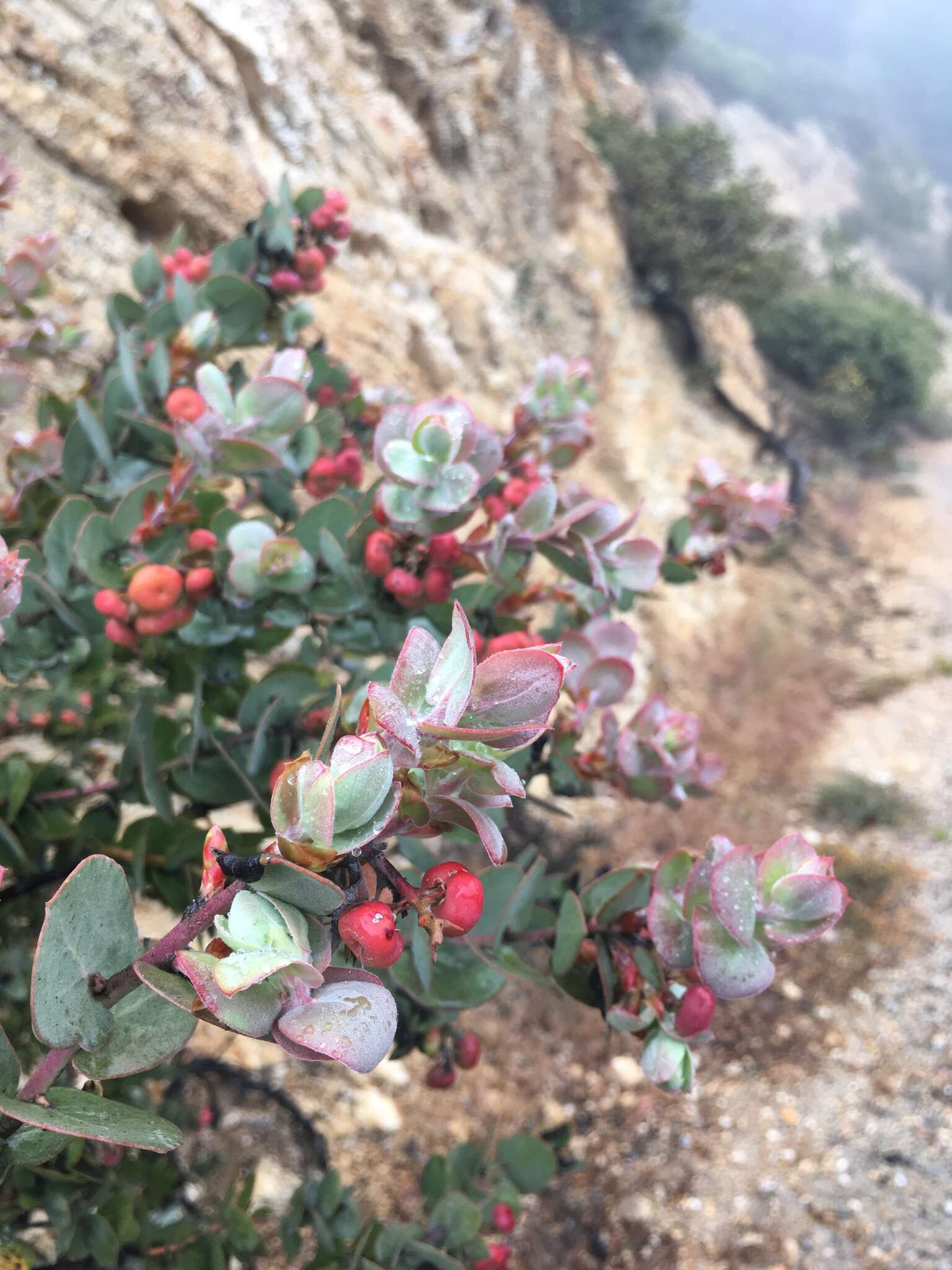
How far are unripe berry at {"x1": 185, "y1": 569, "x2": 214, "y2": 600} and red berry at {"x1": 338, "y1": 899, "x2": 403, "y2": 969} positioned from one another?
41 cm

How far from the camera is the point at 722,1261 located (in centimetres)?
157

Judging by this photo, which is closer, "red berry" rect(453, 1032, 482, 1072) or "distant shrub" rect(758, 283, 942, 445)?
"red berry" rect(453, 1032, 482, 1072)

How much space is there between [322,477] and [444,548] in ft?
0.87

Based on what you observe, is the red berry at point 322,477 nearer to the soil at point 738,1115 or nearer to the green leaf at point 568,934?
the green leaf at point 568,934

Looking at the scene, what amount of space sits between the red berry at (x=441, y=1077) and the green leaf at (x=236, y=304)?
82 centimetres

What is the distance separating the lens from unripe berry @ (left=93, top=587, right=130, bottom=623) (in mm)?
626

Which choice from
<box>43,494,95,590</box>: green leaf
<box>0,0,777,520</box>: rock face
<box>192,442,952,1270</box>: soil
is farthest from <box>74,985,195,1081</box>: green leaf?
<box>0,0,777,520</box>: rock face

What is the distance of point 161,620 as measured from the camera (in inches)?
24.9

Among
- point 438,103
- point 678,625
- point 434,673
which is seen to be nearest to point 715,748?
point 678,625

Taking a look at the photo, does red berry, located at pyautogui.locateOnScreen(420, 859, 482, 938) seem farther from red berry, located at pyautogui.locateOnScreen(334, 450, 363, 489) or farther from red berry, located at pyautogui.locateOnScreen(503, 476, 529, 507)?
red berry, located at pyautogui.locateOnScreen(334, 450, 363, 489)

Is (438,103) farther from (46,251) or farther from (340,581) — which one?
(340,581)

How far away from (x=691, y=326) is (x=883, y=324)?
361 cm

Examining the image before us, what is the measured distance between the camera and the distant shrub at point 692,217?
19.3 feet

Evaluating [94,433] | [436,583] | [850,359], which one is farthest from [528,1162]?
[850,359]
